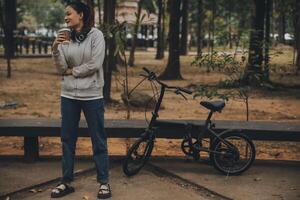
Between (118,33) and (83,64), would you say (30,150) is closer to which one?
(83,64)

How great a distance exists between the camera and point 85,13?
5.17 m

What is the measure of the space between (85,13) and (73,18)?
13 centimetres

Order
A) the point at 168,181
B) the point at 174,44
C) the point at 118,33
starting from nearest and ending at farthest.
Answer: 1. the point at 168,181
2. the point at 118,33
3. the point at 174,44

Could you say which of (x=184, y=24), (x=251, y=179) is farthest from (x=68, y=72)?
(x=184, y=24)

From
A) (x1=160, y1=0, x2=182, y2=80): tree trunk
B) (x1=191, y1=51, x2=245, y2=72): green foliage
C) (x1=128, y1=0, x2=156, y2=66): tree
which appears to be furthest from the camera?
(x1=160, y1=0, x2=182, y2=80): tree trunk

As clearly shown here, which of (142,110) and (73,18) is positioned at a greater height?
(73,18)

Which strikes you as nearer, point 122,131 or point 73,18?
point 73,18

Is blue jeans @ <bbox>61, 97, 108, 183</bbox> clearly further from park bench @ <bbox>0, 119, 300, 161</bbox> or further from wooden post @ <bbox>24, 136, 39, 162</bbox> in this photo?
wooden post @ <bbox>24, 136, 39, 162</bbox>

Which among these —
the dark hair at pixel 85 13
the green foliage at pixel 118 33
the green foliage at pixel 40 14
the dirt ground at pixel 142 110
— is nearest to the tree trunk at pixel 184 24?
the dirt ground at pixel 142 110

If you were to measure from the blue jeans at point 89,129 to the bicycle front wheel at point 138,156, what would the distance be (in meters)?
0.71

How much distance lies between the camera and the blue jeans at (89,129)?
5.27 metres

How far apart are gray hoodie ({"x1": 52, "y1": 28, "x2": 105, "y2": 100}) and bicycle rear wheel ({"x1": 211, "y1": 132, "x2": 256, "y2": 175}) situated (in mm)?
1647

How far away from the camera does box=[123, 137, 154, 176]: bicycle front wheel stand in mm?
6102

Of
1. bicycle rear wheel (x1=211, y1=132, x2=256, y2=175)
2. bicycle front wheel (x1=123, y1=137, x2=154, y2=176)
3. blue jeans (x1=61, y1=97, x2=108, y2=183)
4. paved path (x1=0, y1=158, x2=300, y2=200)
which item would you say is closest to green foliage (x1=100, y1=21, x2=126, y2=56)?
paved path (x1=0, y1=158, x2=300, y2=200)
